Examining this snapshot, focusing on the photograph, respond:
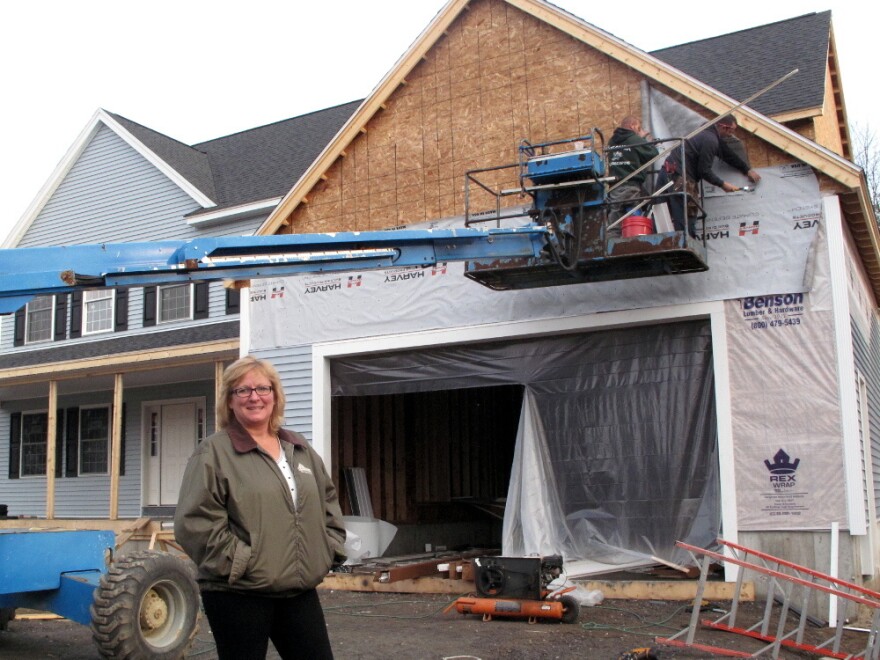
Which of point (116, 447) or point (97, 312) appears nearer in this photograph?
point (116, 447)

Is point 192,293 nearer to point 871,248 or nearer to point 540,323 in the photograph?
point 540,323

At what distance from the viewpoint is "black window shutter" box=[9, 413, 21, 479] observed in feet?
71.9

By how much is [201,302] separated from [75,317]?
3.87 m

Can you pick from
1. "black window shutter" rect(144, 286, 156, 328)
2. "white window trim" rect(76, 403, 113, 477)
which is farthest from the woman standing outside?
"white window trim" rect(76, 403, 113, 477)

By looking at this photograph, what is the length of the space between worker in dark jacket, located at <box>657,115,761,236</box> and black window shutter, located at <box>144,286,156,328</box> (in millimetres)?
12734

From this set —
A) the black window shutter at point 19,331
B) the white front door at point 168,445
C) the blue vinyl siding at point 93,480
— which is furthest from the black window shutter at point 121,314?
the black window shutter at point 19,331

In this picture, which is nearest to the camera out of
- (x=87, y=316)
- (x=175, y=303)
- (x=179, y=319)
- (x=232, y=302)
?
(x=232, y=302)

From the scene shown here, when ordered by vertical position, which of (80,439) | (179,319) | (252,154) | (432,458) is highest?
(252,154)

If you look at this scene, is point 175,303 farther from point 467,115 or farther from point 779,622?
point 779,622

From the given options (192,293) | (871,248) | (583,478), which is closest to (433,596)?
Answer: (583,478)

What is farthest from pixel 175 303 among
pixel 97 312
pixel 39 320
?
pixel 39 320

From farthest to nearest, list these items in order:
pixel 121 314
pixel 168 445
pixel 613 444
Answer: pixel 121 314
pixel 168 445
pixel 613 444

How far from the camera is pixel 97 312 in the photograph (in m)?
20.6

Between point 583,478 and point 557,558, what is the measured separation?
2204mm
